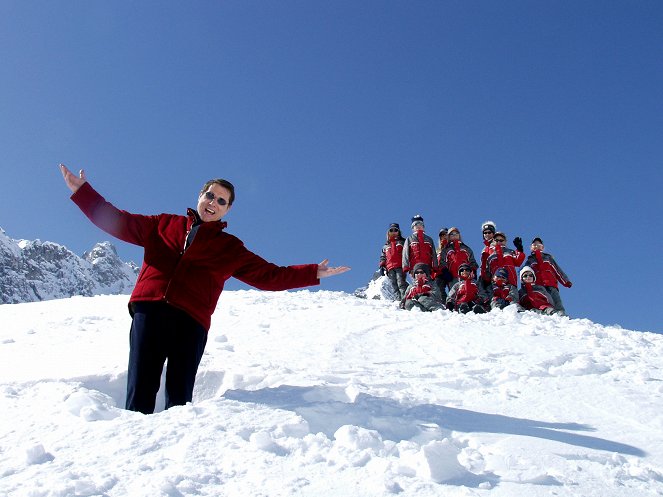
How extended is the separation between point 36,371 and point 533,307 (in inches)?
357

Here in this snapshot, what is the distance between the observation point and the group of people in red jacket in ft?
34.0

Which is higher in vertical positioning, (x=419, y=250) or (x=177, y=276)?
(x=419, y=250)

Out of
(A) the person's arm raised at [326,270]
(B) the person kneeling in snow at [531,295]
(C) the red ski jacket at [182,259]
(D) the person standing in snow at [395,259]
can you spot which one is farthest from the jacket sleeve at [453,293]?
(C) the red ski jacket at [182,259]

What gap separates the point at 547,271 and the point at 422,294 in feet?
10.5

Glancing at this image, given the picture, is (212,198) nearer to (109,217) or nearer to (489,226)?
(109,217)

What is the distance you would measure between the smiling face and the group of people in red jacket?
6.69m

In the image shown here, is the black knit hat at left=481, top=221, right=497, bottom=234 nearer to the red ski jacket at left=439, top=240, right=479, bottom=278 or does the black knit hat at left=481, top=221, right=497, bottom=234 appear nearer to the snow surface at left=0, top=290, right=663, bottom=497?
the red ski jacket at left=439, top=240, right=479, bottom=278

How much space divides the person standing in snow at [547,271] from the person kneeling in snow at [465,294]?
1.61 meters

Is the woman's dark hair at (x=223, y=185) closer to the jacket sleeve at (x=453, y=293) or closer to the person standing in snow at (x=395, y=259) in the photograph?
the jacket sleeve at (x=453, y=293)

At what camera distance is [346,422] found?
9.53 feet

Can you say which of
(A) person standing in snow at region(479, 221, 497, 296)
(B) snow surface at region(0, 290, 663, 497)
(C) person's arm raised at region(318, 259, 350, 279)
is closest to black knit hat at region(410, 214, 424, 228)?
(A) person standing in snow at region(479, 221, 497, 296)

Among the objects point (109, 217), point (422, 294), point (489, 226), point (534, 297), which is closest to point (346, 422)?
point (109, 217)

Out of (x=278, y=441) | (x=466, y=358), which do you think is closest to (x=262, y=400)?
(x=278, y=441)

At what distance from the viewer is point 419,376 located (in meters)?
4.57
